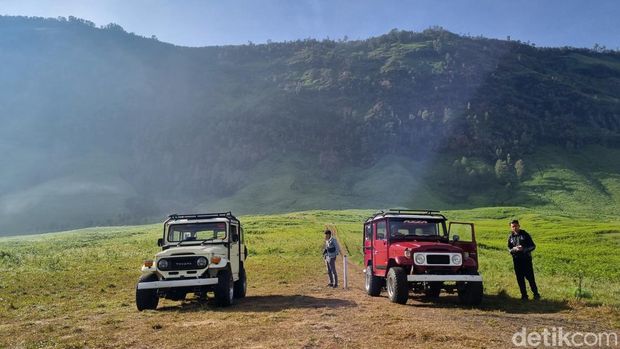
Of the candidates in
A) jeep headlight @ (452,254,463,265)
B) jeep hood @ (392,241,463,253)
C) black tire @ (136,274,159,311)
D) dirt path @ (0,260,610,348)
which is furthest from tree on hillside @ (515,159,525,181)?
black tire @ (136,274,159,311)

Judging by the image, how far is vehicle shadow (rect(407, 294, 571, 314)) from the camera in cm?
1431

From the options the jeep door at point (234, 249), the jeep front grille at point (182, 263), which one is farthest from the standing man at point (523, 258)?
the jeep front grille at point (182, 263)

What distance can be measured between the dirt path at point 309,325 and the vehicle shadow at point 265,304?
0.03 meters

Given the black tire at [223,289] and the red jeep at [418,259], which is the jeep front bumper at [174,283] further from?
the red jeep at [418,259]

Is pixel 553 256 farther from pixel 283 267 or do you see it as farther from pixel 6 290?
pixel 6 290

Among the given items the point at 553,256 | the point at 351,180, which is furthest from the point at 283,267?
the point at 351,180

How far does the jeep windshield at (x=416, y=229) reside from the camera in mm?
17047

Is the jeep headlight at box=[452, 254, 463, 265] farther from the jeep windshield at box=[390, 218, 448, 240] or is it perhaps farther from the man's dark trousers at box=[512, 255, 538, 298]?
the man's dark trousers at box=[512, 255, 538, 298]

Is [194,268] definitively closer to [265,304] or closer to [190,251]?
[190,251]

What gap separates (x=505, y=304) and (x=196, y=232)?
1091cm

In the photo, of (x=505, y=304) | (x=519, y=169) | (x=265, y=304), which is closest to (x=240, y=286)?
(x=265, y=304)

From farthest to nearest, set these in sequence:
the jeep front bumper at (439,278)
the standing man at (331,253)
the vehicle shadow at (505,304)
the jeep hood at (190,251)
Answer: the standing man at (331,253) < the jeep hood at (190,251) < the jeep front bumper at (439,278) < the vehicle shadow at (505,304)

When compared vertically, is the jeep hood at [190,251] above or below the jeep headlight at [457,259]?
above

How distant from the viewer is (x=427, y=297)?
57.5ft
